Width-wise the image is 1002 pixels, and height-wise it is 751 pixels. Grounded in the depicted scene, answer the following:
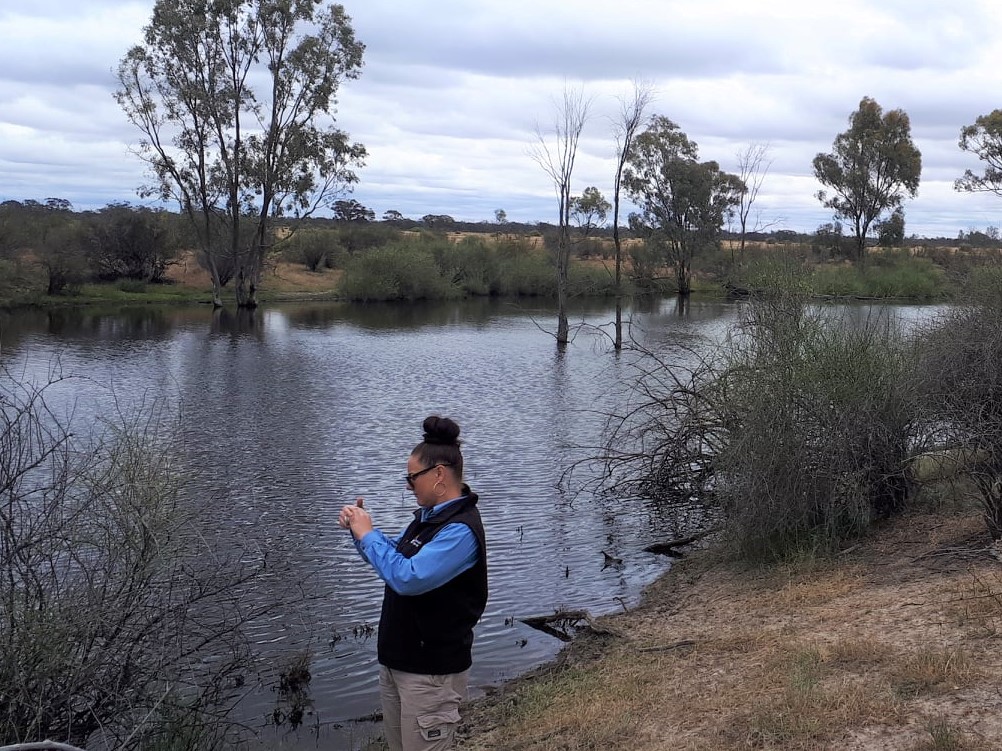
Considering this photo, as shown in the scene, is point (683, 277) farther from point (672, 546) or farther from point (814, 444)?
point (814, 444)

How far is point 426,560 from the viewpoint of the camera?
379cm

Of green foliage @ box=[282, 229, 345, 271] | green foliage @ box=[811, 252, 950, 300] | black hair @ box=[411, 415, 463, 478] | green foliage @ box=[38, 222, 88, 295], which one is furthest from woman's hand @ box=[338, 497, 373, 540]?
green foliage @ box=[282, 229, 345, 271]

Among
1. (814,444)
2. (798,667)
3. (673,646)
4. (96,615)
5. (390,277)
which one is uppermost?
(390,277)

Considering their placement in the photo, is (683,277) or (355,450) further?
(683,277)

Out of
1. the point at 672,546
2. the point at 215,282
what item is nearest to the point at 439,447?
the point at 672,546

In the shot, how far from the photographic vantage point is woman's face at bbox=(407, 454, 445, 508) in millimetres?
3939

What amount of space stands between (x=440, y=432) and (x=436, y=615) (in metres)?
0.75

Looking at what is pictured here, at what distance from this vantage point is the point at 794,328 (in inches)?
385

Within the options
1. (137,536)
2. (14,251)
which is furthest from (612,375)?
(14,251)

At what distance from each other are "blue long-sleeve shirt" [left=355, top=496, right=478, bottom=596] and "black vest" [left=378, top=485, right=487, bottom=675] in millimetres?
72

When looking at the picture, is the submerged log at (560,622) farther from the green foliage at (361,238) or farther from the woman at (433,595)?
the green foliage at (361,238)

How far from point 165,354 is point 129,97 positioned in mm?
25107

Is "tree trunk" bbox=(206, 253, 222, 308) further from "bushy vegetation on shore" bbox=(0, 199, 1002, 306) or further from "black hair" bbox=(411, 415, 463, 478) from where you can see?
"black hair" bbox=(411, 415, 463, 478)

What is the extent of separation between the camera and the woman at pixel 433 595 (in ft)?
12.7
